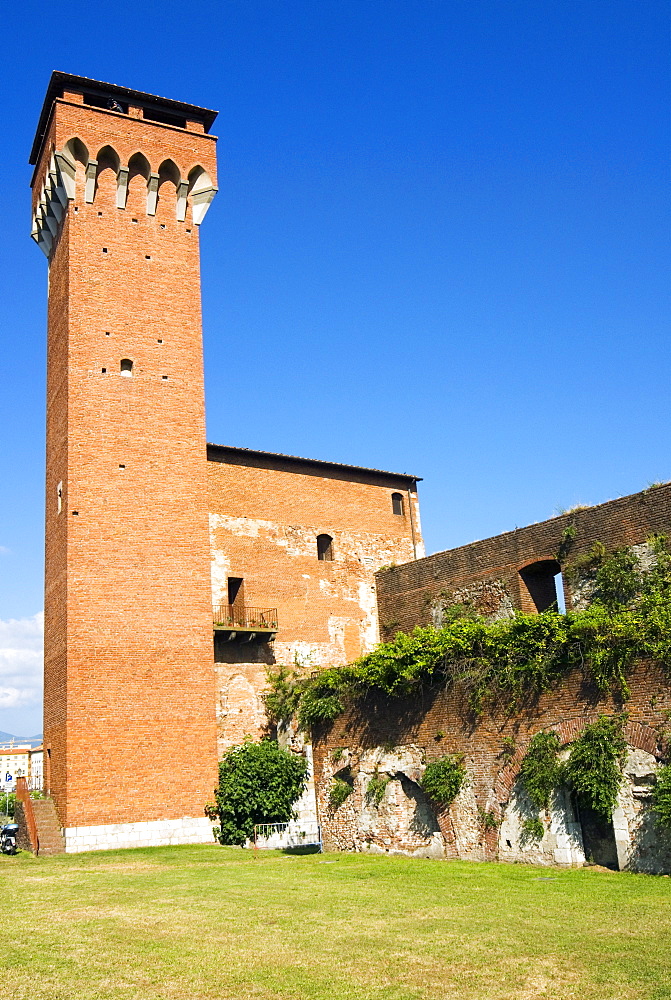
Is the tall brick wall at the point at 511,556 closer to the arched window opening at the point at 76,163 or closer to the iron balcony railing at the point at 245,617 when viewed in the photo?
the iron balcony railing at the point at 245,617

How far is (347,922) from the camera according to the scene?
10.9 metres

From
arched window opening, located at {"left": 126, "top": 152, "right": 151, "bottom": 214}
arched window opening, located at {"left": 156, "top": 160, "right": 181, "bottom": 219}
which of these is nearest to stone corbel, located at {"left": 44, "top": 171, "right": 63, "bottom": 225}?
arched window opening, located at {"left": 126, "top": 152, "right": 151, "bottom": 214}

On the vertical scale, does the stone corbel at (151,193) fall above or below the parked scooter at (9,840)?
above

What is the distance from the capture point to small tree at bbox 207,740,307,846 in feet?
69.5

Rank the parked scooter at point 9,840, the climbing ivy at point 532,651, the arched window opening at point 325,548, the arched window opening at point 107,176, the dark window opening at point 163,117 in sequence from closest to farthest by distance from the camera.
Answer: the climbing ivy at point 532,651 < the parked scooter at point 9,840 < the arched window opening at point 107,176 < the dark window opening at point 163,117 < the arched window opening at point 325,548

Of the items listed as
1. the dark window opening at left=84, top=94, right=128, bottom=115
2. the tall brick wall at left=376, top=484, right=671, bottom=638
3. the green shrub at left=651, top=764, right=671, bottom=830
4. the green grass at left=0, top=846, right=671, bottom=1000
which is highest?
the dark window opening at left=84, top=94, right=128, bottom=115

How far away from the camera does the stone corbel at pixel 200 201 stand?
2566cm

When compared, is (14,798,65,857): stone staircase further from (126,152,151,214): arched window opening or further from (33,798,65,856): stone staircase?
(126,152,151,214): arched window opening

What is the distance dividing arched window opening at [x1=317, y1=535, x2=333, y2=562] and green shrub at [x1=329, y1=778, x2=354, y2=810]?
7.79 metres

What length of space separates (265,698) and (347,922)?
43.1ft

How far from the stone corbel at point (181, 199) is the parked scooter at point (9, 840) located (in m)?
15.8

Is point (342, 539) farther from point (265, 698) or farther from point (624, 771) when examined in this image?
point (624, 771)

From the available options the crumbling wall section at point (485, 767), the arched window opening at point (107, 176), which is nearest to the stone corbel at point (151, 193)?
the arched window opening at point (107, 176)

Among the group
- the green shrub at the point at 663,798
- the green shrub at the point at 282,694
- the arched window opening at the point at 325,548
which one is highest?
the arched window opening at the point at 325,548
